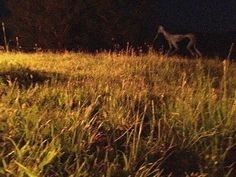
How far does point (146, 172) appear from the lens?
325 cm

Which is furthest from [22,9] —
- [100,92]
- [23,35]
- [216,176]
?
[216,176]

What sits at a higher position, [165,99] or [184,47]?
[165,99]

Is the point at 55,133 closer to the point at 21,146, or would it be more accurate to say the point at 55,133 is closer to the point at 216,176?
the point at 21,146

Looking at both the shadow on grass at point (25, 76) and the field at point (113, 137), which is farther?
the shadow on grass at point (25, 76)

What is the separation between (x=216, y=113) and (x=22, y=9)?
535 inches

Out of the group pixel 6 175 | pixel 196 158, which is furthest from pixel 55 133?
pixel 196 158

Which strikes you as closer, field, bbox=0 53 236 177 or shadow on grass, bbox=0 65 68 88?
field, bbox=0 53 236 177

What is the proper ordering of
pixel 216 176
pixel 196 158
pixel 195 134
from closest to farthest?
pixel 216 176, pixel 196 158, pixel 195 134

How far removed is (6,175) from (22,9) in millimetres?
14568

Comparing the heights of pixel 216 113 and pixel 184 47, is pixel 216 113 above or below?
above

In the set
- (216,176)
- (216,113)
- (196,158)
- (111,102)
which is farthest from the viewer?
(111,102)

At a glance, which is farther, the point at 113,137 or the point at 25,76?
the point at 25,76

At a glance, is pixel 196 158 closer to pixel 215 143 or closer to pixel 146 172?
pixel 215 143

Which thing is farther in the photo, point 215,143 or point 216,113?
point 216,113
